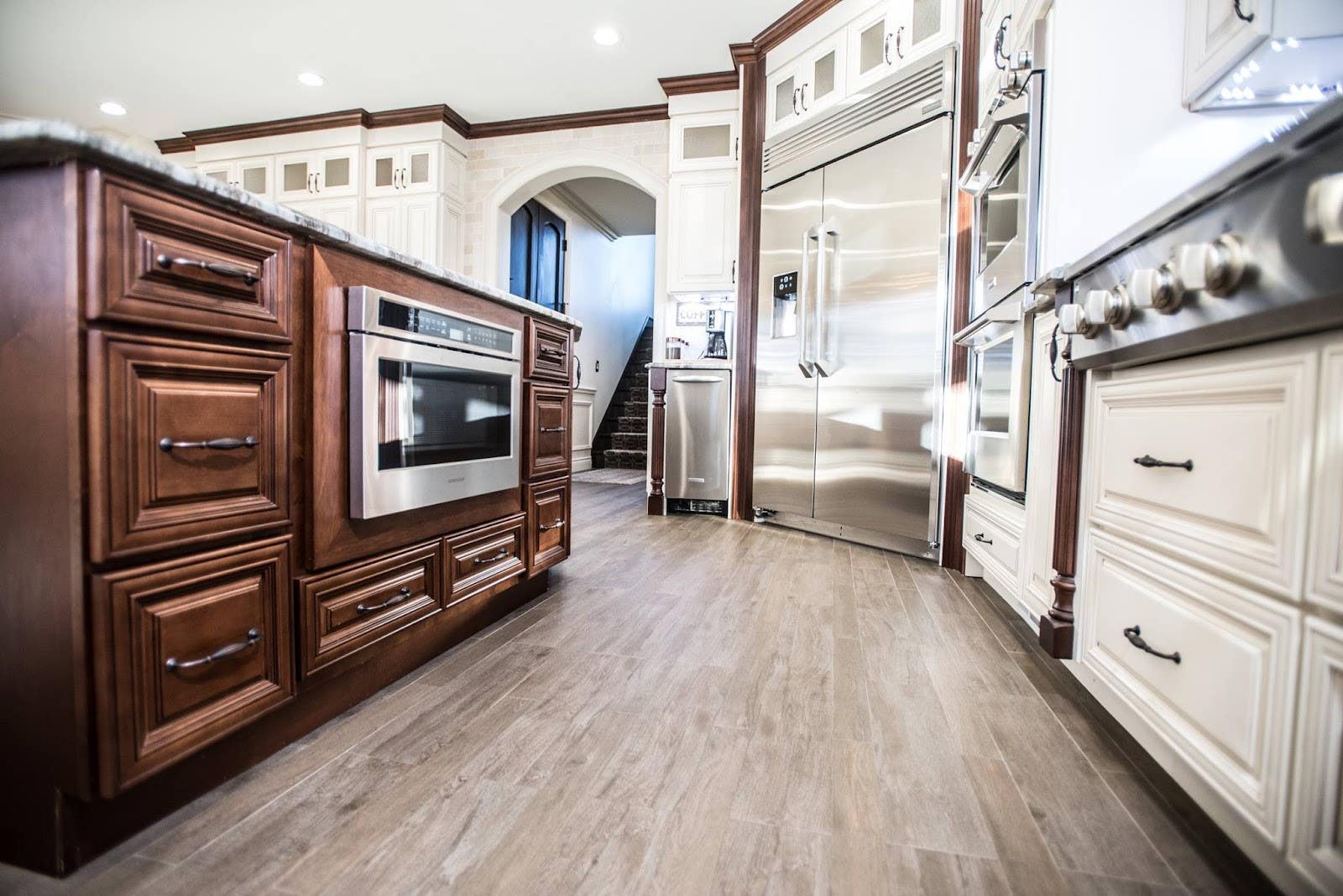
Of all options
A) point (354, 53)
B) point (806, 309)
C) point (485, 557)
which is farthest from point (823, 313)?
point (354, 53)

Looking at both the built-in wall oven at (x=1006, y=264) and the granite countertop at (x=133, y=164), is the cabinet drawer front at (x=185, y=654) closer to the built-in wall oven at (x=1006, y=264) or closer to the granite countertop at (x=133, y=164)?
the granite countertop at (x=133, y=164)

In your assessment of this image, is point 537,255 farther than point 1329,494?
Yes

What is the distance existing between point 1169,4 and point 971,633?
1501mm

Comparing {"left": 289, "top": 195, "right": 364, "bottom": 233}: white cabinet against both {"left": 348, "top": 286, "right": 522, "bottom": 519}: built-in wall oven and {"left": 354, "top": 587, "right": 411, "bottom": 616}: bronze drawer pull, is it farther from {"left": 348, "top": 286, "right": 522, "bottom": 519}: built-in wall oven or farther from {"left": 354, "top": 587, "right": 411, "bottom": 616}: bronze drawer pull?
{"left": 354, "top": 587, "right": 411, "bottom": 616}: bronze drawer pull

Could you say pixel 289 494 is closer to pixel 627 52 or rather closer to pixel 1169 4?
pixel 1169 4

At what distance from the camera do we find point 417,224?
191 inches

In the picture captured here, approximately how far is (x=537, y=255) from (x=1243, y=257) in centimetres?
582

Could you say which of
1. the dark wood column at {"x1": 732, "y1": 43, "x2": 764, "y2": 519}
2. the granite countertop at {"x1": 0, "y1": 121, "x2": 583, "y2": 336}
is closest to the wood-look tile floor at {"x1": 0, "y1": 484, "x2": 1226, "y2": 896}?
the granite countertop at {"x1": 0, "y1": 121, "x2": 583, "y2": 336}

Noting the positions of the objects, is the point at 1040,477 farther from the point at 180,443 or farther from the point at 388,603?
the point at 180,443

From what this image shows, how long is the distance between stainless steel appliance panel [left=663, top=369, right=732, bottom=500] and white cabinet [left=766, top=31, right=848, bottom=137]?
146cm

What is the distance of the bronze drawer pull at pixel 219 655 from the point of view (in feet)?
2.75

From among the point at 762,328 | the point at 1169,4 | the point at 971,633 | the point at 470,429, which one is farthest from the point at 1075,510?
the point at 762,328

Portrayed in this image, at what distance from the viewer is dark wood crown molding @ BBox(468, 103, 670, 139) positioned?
4668 millimetres

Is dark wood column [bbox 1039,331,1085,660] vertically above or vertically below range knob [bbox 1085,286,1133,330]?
below
